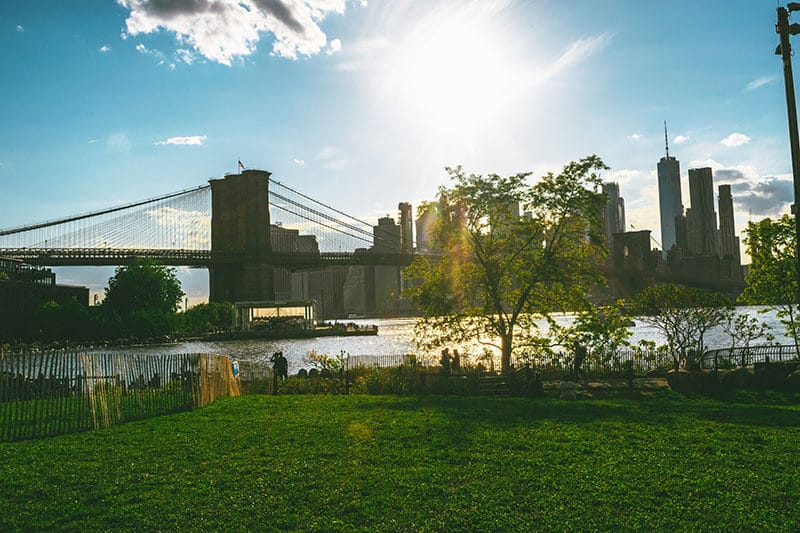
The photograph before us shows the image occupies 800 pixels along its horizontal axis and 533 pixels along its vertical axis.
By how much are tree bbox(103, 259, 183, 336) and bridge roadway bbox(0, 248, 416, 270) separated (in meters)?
2.24

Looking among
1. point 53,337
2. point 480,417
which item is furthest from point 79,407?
point 53,337

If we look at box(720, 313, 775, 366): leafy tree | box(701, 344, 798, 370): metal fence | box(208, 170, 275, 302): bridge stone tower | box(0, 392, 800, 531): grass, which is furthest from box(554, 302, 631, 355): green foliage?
box(208, 170, 275, 302): bridge stone tower

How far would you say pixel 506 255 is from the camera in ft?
85.4

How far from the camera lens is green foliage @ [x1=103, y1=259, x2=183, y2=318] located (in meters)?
85.3

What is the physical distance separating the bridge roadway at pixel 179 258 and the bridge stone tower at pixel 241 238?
3.48 ft

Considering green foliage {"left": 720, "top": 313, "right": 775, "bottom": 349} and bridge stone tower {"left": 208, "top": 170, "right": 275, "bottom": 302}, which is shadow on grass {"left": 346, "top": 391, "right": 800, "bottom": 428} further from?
bridge stone tower {"left": 208, "top": 170, "right": 275, "bottom": 302}

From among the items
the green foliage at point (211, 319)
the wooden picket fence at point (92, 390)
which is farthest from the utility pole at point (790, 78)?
the green foliage at point (211, 319)

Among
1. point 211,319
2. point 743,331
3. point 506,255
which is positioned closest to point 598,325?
point 506,255

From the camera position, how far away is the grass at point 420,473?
8.32 meters

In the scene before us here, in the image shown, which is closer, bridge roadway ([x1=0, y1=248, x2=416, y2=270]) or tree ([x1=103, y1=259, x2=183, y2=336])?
bridge roadway ([x1=0, y1=248, x2=416, y2=270])

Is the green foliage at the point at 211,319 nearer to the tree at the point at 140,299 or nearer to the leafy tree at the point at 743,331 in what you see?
the tree at the point at 140,299

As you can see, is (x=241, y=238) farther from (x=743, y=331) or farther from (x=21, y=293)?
(x=743, y=331)

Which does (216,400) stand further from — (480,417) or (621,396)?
(621,396)

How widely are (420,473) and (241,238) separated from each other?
3816 inches
